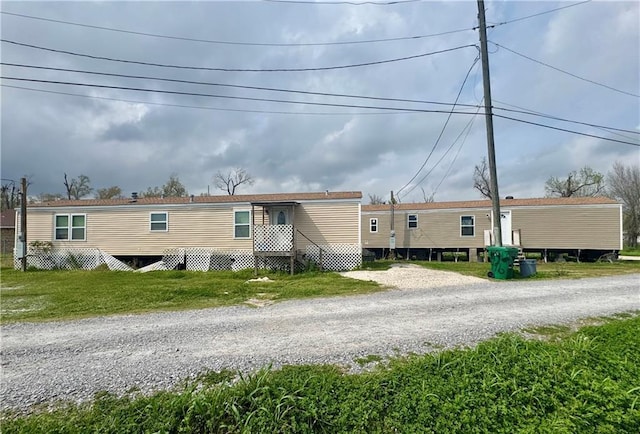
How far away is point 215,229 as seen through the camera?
14898mm

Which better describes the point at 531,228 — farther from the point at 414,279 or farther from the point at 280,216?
the point at 280,216

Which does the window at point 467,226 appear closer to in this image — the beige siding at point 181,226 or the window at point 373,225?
the window at point 373,225

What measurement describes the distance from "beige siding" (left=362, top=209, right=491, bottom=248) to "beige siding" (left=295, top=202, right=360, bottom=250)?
7.09 m

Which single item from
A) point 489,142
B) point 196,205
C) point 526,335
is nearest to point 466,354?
point 526,335

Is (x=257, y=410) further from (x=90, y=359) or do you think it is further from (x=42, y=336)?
(x=42, y=336)

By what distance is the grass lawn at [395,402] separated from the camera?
2455 mm

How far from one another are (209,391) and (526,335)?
4196 millimetres

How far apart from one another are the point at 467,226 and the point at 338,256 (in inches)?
353

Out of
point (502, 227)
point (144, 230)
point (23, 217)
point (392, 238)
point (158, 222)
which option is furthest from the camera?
point (392, 238)

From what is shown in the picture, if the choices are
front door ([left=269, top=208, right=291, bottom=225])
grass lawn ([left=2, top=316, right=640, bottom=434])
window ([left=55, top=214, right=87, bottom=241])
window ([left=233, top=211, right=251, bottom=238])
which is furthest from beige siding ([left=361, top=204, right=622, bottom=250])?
grass lawn ([left=2, top=316, right=640, bottom=434])

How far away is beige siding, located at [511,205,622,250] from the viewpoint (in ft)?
54.5

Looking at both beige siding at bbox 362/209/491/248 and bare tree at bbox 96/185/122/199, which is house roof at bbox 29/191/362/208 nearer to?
beige siding at bbox 362/209/491/248

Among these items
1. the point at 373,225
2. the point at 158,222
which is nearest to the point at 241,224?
the point at 158,222

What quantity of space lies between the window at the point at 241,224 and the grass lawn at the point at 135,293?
317 centimetres
